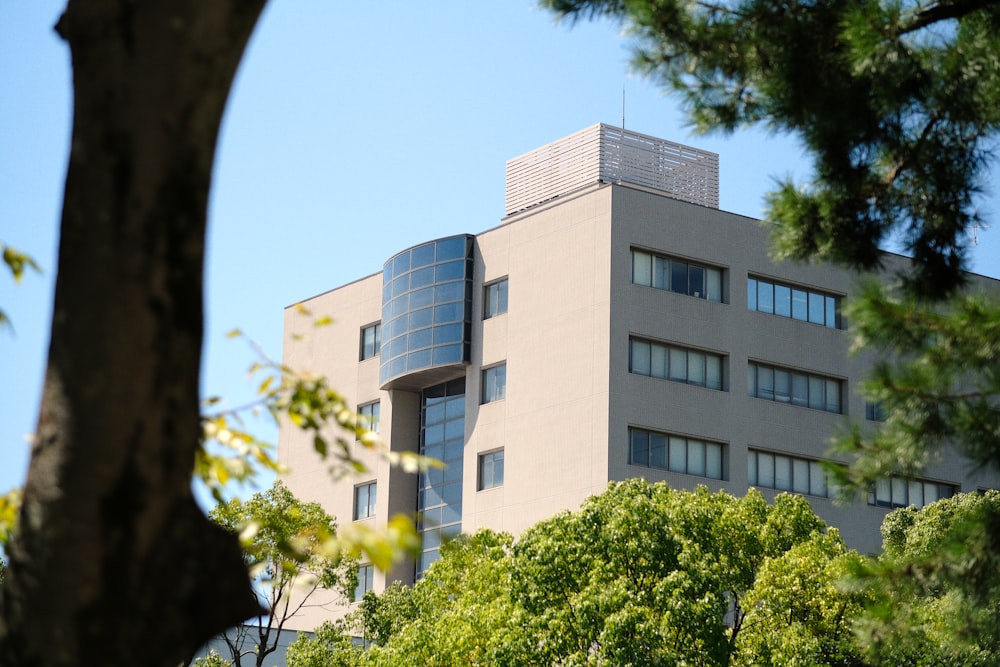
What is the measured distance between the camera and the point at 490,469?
48.0 m

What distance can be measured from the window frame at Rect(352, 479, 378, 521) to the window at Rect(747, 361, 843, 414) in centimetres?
1454

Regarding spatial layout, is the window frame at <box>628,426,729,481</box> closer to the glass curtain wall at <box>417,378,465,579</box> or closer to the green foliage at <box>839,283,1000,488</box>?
the glass curtain wall at <box>417,378,465,579</box>

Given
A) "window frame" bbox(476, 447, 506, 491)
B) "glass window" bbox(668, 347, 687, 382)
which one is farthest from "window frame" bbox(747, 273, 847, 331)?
"window frame" bbox(476, 447, 506, 491)

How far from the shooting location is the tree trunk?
12.6ft

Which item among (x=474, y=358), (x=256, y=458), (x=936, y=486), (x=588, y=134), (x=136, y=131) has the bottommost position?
(x=256, y=458)

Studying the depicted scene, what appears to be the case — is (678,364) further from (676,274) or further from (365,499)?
(365,499)

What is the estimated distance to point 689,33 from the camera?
10.0 m

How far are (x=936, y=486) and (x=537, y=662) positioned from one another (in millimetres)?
27866

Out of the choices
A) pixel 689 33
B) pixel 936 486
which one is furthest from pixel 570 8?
pixel 936 486

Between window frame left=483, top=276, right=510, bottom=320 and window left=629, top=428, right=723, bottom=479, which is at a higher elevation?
window frame left=483, top=276, right=510, bottom=320

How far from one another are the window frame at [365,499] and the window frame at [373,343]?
512cm

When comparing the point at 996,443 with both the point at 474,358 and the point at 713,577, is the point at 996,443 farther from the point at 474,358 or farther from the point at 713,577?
the point at 474,358

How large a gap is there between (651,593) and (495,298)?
23066mm

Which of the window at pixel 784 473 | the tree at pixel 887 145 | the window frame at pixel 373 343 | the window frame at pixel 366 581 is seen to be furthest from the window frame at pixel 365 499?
the tree at pixel 887 145
